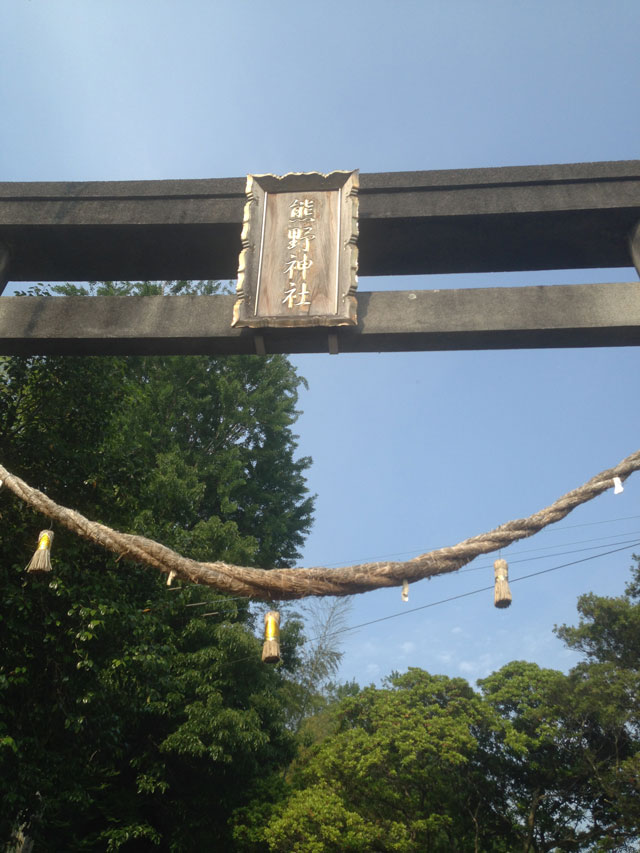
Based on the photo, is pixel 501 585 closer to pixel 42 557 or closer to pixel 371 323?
pixel 371 323

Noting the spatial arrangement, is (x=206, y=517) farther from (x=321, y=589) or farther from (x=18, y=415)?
(x=321, y=589)

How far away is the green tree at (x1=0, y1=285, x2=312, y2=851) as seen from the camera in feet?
19.6

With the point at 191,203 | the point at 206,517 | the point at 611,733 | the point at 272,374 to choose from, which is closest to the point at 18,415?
the point at 191,203

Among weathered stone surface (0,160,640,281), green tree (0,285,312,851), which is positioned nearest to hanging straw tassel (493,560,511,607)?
green tree (0,285,312,851)

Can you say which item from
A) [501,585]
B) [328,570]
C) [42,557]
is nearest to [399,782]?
[501,585]

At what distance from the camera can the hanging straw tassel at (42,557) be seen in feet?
9.85

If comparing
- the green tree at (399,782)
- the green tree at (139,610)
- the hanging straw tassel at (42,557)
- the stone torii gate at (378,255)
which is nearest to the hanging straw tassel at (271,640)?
the green tree at (139,610)

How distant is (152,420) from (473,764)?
1126 centimetres

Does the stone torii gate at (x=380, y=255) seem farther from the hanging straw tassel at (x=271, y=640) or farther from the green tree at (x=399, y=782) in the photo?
the green tree at (x=399, y=782)

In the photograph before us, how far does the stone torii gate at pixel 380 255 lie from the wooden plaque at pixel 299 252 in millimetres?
116

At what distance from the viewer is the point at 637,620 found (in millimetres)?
17281

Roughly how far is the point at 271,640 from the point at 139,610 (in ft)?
14.8

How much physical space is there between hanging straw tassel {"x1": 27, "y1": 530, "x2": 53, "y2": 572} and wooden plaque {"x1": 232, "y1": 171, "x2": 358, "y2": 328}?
146 centimetres

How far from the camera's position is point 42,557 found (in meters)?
3.05
